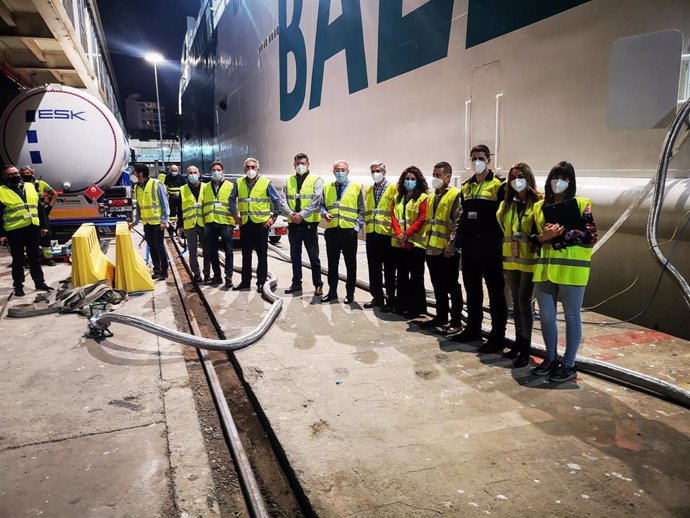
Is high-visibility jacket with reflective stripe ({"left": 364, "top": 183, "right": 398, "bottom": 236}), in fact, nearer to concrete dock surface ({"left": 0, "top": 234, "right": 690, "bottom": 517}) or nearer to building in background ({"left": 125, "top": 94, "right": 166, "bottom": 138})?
concrete dock surface ({"left": 0, "top": 234, "right": 690, "bottom": 517})

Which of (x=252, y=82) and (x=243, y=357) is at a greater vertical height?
(x=252, y=82)

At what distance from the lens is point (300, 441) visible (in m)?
3.02

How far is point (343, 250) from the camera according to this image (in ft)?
20.7

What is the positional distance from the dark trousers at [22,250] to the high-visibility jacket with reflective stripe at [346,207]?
4421 mm

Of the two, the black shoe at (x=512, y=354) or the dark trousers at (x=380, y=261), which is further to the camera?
the dark trousers at (x=380, y=261)

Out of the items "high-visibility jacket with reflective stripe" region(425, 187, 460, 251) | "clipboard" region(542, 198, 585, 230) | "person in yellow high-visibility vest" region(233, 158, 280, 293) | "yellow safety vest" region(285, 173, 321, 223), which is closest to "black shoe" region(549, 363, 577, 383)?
"clipboard" region(542, 198, 585, 230)

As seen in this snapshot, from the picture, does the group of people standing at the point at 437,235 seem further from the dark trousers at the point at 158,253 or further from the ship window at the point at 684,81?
the ship window at the point at 684,81

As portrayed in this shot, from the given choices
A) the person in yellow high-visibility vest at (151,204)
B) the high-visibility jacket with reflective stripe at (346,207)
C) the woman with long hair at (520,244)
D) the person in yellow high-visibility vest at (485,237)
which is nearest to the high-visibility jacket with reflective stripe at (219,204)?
the person in yellow high-visibility vest at (151,204)

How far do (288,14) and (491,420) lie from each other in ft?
47.1

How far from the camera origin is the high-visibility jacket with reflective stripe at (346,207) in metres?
6.07

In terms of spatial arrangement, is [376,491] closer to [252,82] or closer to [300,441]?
[300,441]

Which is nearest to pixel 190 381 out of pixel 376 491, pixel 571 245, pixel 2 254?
pixel 376 491

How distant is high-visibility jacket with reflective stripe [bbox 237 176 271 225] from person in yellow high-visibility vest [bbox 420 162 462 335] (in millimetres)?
2664

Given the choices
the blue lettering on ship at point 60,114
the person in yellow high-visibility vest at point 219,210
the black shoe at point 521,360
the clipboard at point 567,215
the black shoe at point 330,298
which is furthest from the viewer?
the blue lettering on ship at point 60,114
